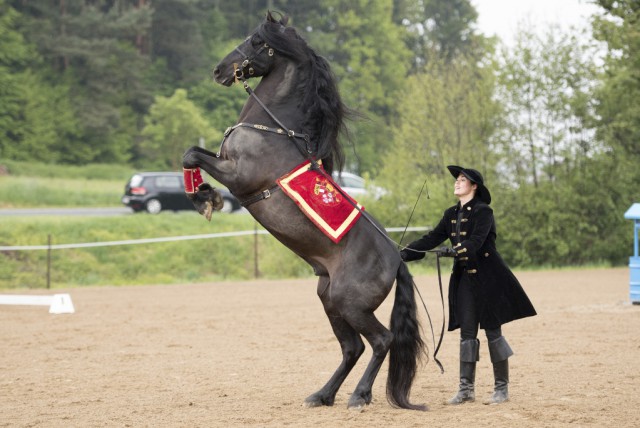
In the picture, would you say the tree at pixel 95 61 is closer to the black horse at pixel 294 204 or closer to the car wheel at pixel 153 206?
the car wheel at pixel 153 206

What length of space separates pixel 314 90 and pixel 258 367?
10.7 feet

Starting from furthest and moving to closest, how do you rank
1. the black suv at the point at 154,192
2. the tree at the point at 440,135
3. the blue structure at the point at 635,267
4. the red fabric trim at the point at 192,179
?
the black suv at the point at 154,192 < the tree at the point at 440,135 < the blue structure at the point at 635,267 < the red fabric trim at the point at 192,179

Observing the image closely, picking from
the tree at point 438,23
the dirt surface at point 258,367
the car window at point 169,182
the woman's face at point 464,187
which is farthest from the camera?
the tree at point 438,23

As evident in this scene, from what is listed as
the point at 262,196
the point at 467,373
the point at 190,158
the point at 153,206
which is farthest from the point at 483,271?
the point at 153,206

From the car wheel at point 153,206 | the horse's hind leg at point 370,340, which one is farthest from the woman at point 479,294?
the car wheel at point 153,206

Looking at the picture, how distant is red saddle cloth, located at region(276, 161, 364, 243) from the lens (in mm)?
6445

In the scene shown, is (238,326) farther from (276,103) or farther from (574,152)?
(574,152)

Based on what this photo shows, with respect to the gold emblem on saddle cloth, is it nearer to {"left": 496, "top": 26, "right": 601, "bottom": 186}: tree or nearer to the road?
{"left": 496, "top": 26, "right": 601, "bottom": 186}: tree

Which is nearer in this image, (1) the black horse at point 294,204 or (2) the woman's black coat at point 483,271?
(1) the black horse at point 294,204

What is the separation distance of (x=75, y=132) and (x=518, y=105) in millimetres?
25824

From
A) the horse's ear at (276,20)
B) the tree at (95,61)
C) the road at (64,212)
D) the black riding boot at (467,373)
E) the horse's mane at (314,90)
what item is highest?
the tree at (95,61)

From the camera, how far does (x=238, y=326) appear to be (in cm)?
1245

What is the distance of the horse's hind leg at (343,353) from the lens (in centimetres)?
669

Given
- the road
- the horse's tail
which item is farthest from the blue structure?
the road
